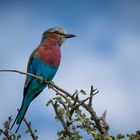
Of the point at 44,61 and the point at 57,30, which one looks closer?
the point at 44,61

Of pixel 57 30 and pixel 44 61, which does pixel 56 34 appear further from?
pixel 44 61

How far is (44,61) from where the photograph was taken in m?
9.30

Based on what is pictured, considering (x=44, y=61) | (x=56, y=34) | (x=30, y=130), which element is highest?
(x=56, y=34)

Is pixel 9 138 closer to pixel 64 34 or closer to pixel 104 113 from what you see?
pixel 104 113

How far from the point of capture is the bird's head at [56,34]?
9.73m

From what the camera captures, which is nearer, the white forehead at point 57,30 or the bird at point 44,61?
the bird at point 44,61

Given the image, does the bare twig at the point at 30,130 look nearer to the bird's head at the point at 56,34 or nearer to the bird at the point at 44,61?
the bird at the point at 44,61

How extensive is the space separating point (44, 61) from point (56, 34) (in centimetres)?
88

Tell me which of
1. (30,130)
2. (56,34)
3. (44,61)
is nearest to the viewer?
(30,130)

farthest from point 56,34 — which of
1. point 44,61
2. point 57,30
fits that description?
point 44,61

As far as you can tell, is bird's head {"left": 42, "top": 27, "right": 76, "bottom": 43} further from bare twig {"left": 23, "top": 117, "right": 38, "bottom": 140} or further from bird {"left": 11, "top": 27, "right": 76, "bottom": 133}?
bare twig {"left": 23, "top": 117, "right": 38, "bottom": 140}

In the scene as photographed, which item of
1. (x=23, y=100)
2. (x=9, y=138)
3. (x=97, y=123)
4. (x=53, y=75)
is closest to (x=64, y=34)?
(x=53, y=75)

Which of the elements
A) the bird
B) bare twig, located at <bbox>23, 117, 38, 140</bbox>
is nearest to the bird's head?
the bird

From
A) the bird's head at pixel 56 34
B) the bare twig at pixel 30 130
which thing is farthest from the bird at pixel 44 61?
the bare twig at pixel 30 130
